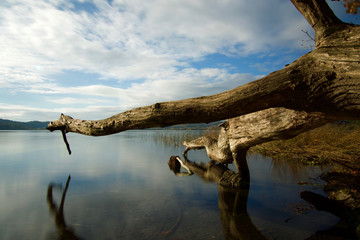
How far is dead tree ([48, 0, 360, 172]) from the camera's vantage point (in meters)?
2.65

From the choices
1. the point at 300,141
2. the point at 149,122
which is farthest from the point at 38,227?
the point at 300,141

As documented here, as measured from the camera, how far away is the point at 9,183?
23.9ft

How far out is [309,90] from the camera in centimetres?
282

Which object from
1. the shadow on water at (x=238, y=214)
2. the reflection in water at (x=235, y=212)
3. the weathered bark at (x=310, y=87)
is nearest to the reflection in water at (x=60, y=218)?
the shadow on water at (x=238, y=214)

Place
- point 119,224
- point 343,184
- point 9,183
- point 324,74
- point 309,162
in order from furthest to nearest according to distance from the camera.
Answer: point 309,162
point 9,183
point 343,184
point 119,224
point 324,74

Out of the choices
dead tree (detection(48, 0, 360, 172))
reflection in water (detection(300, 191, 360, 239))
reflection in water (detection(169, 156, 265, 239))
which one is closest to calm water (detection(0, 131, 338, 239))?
reflection in water (detection(169, 156, 265, 239))

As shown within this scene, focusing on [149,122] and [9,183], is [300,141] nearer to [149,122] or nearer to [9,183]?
[149,122]

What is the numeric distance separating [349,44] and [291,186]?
13.3ft

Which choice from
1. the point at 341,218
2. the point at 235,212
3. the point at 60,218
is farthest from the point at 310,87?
the point at 60,218

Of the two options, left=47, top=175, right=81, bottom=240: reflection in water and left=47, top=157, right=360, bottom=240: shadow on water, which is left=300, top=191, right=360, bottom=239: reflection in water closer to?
left=47, top=157, right=360, bottom=240: shadow on water

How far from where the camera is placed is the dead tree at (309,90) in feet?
8.70

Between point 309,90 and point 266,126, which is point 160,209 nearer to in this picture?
point 266,126

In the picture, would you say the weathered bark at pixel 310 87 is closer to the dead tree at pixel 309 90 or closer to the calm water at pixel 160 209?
the dead tree at pixel 309 90

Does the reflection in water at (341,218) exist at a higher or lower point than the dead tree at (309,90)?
lower
